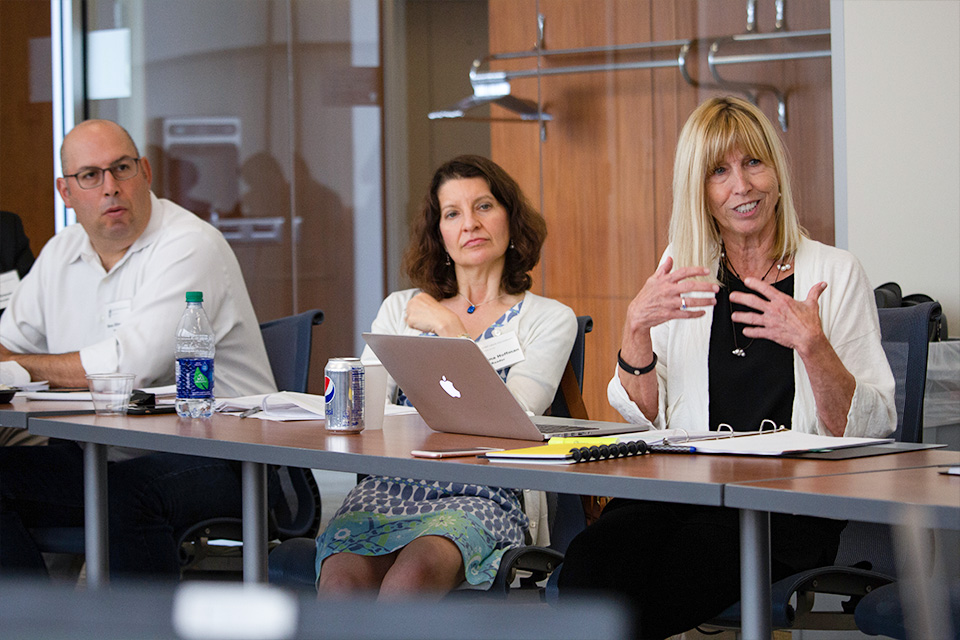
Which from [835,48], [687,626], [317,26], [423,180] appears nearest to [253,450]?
[687,626]

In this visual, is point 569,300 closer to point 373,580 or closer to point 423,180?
point 423,180

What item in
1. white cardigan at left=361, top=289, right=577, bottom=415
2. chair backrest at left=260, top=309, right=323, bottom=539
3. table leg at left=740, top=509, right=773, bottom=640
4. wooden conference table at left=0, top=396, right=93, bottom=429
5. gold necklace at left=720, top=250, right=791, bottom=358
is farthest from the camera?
chair backrest at left=260, top=309, right=323, bottom=539

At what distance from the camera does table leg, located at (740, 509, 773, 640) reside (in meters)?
1.21

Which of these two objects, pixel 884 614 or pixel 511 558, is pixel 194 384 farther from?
pixel 884 614

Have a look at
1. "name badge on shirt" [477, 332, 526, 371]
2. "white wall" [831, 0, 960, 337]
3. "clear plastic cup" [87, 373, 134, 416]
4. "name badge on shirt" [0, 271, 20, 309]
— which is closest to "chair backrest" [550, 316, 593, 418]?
"name badge on shirt" [477, 332, 526, 371]

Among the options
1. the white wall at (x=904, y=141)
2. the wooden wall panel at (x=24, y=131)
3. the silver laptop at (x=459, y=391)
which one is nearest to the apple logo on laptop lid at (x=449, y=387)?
the silver laptop at (x=459, y=391)

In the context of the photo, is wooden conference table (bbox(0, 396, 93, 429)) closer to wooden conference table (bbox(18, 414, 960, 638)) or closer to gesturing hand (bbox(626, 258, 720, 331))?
wooden conference table (bbox(18, 414, 960, 638))

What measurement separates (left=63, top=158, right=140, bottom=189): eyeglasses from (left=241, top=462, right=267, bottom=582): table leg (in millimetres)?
1364

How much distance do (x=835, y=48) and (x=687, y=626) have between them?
109 inches

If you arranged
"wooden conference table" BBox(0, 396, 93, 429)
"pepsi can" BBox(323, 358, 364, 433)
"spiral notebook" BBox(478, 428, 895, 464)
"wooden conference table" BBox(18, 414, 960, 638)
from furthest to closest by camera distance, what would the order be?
"wooden conference table" BBox(0, 396, 93, 429), "pepsi can" BBox(323, 358, 364, 433), "spiral notebook" BBox(478, 428, 895, 464), "wooden conference table" BBox(18, 414, 960, 638)

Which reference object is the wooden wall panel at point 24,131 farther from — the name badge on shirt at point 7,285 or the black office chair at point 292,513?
the black office chair at point 292,513

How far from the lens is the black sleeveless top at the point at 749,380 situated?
2.03m

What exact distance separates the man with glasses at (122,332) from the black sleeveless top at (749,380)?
1079mm

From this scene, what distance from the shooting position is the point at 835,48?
3736 mm
